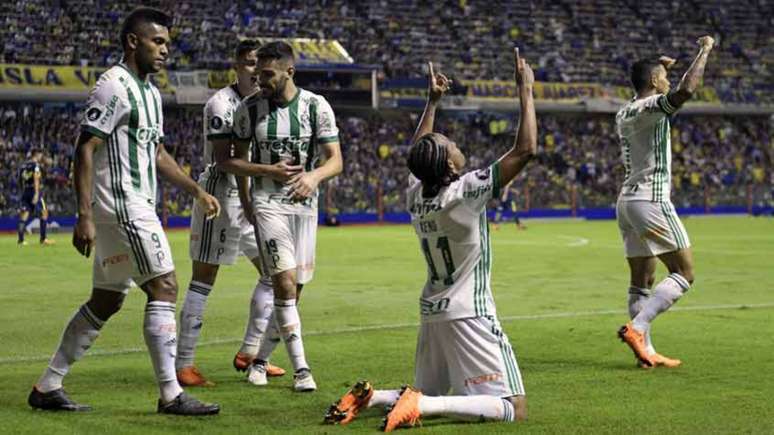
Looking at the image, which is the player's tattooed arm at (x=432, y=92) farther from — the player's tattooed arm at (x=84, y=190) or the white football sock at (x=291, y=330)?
the player's tattooed arm at (x=84, y=190)

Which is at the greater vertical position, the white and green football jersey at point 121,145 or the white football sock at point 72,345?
the white and green football jersey at point 121,145

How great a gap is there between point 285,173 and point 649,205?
331 centimetres

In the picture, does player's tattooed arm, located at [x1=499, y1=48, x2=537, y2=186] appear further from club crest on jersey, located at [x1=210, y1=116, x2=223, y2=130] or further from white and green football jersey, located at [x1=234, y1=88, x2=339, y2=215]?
club crest on jersey, located at [x1=210, y1=116, x2=223, y2=130]

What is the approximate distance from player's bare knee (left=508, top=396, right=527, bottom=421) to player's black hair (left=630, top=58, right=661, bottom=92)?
3960 millimetres

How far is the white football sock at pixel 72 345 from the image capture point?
7578mm

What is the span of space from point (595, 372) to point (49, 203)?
27.7 m

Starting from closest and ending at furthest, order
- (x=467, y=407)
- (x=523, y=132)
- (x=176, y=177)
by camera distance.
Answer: (x=523, y=132) < (x=467, y=407) < (x=176, y=177)

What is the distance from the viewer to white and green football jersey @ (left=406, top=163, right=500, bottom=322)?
6.86m

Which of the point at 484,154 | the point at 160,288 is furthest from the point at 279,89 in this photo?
the point at 484,154

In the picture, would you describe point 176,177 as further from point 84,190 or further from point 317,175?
point 317,175

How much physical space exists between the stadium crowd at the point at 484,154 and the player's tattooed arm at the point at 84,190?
28212 mm

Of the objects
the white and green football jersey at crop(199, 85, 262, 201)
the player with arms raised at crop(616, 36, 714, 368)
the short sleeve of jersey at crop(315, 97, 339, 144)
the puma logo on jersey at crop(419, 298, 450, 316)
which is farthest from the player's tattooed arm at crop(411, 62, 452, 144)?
the player with arms raised at crop(616, 36, 714, 368)

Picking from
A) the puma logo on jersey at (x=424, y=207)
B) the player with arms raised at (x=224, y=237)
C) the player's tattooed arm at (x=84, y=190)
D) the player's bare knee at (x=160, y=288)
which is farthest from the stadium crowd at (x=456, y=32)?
the puma logo on jersey at (x=424, y=207)

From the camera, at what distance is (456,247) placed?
7.01 m
